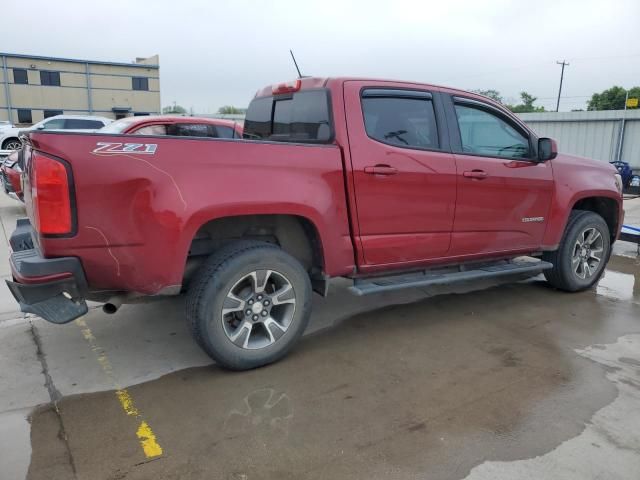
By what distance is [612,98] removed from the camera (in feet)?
169

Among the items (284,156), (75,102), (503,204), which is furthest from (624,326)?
(75,102)

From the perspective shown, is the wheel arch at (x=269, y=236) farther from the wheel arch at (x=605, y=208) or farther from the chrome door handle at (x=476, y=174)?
the wheel arch at (x=605, y=208)

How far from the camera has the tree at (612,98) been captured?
49.8m

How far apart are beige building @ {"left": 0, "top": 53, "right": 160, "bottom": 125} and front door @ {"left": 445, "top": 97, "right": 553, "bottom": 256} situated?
4491 centimetres

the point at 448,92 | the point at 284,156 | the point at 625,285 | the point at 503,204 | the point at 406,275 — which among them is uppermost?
the point at 448,92

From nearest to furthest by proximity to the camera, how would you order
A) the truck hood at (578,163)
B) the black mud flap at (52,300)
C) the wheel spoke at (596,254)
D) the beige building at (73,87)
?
the black mud flap at (52,300) → the truck hood at (578,163) → the wheel spoke at (596,254) → the beige building at (73,87)

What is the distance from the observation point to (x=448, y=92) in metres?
4.40

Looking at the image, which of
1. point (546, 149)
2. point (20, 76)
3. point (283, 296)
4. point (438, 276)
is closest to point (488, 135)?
point (546, 149)

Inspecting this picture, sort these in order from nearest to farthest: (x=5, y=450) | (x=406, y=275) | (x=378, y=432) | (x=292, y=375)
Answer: (x=5, y=450)
(x=378, y=432)
(x=292, y=375)
(x=406, y=275)

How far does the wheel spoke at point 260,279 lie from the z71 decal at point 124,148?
1.02 m

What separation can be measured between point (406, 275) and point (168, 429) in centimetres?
230

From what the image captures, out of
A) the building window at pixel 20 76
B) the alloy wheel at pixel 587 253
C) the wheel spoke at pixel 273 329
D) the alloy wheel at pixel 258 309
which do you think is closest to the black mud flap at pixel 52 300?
the alloy wheel at pixel 258 309

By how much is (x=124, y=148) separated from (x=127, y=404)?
1.55 metres

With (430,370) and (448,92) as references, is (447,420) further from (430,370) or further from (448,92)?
(448,92)
